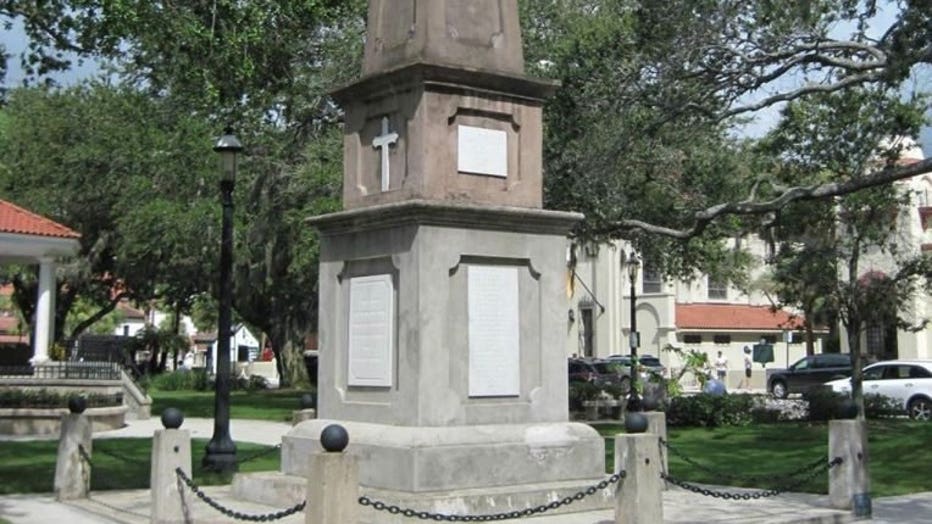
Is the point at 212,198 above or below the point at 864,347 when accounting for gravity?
above

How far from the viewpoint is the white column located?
32.8 metres

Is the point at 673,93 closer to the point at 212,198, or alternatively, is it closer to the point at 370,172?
the point at 370,172

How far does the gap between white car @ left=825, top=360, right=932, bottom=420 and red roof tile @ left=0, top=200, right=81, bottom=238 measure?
74.8 feet

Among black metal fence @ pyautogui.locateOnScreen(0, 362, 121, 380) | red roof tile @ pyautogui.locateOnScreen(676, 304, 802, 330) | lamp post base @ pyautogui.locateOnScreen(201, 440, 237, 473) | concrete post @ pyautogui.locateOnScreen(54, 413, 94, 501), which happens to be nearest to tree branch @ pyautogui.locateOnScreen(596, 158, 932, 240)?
lamp post base @ pyautogui.locateOnScreen(201, 440, 237, 473)

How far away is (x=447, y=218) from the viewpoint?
36.4 feet

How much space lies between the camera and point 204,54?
52.9 feet

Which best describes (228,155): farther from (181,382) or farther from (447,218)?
(181,382)

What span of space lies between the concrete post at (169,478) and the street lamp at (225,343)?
561 cm

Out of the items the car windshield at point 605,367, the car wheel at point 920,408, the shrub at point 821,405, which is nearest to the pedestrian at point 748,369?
the car windshield at point 605,367

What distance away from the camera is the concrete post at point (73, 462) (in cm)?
1409

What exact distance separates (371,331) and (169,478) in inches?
95.6

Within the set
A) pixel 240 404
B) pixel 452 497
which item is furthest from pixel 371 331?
pixel 240 404

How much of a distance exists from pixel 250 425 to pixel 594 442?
1723 cm

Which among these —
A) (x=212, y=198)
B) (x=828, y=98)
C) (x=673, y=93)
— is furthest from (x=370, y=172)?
(x=212, y=198)
